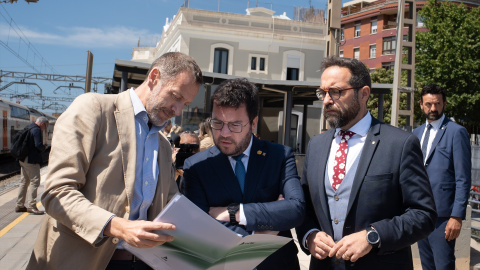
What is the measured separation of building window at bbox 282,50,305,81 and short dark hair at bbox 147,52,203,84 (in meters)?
32.9

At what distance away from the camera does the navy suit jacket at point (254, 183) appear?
2.26 metres

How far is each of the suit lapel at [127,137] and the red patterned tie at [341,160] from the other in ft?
3.83

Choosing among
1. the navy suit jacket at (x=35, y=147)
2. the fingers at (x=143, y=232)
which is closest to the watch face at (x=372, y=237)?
the fingers at (x=143, y=232)

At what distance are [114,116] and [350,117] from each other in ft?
4.37

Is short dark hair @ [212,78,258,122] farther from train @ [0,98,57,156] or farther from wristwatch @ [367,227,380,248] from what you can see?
train @ [0,98,57,156]

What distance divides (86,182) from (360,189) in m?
1.44

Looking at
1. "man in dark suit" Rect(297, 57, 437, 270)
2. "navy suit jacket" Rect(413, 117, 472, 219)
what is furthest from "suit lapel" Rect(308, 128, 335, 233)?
"navy suit jacket" Rect(413, 117, 472, 219)

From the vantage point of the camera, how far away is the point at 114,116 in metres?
2.18

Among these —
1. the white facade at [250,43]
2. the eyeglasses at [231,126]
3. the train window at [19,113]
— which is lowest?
the eyeglasses at [231,126]

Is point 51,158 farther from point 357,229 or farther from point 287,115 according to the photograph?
point 287,115

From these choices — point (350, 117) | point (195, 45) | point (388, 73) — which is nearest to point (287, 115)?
point (350, 117)

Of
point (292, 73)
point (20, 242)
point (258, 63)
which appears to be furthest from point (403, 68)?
point (292, 73)

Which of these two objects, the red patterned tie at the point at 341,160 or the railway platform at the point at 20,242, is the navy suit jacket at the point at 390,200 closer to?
the red patterned tie at the point at 341,160

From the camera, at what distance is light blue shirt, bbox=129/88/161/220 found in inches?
86.4
